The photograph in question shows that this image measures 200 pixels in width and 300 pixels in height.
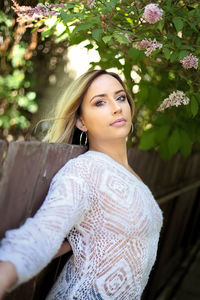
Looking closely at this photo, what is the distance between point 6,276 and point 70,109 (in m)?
1.12

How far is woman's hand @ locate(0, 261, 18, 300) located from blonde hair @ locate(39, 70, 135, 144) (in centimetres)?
103

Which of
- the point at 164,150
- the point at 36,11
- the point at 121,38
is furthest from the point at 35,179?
the point at 164,150

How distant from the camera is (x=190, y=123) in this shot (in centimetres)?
300

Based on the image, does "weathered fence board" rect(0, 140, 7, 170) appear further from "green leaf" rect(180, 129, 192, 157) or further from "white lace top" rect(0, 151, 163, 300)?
"green leaf" rect(180, 129, 192, 157)

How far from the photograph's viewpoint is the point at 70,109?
211 centimetres

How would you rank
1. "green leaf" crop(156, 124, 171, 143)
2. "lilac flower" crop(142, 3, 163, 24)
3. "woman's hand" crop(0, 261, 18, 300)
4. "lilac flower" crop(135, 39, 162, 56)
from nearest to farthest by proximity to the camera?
"woman's hand" crop(0, 261, 18, 300) → "lilac flower" crop(142, 3, 163, 24) → "lilac flower" crop(135, 39, 162, 56) → "green leaf" crop(156, 124, 171, 143)

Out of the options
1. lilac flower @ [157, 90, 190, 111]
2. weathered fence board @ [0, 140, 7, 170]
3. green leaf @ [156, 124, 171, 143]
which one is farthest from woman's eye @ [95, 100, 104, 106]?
green leaf @ [156, 124, 171, 143]

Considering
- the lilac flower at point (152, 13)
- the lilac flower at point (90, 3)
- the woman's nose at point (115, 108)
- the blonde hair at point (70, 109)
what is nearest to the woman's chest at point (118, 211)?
the woman's nose at point (115, 108)

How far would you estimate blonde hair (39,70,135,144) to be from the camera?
207cm

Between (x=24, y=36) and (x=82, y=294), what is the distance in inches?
72.3

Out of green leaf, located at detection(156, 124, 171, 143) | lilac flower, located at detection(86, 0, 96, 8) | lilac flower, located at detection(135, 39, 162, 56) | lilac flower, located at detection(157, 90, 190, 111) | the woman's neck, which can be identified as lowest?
green leaf, located at detection(156, 124, 171, 143)

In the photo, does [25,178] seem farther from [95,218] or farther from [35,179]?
[95,218]

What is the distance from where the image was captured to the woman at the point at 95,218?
4.34 ft

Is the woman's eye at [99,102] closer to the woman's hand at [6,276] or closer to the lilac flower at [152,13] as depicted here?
the lilac flower at [152,13]
